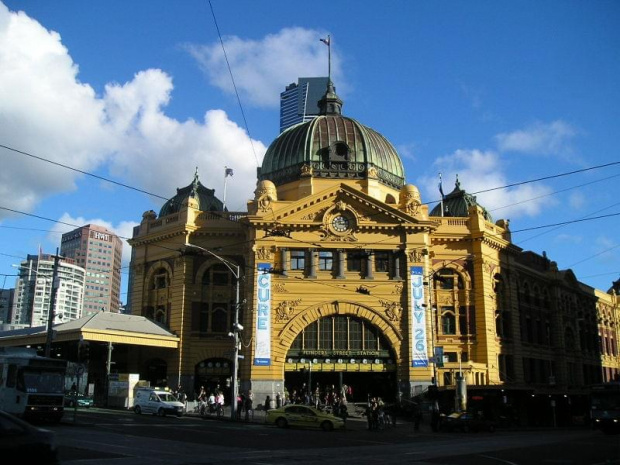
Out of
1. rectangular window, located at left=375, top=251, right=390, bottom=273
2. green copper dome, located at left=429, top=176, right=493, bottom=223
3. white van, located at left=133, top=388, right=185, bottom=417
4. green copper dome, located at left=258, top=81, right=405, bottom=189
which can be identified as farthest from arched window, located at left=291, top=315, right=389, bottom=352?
green copper dome, located at left=429, top=176, right=493, bottom=223

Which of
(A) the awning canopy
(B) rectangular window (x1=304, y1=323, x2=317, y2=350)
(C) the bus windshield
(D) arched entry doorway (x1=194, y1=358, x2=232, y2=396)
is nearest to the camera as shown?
(C) the bus windshield

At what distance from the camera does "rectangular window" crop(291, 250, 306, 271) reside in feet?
169

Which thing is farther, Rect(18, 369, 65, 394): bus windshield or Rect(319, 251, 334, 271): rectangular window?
Rect(319, 251, 334, 271): rectangular window

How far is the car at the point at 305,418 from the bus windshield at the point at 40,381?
39.7ft

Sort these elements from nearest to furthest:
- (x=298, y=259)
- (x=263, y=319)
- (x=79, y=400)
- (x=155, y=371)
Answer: (x=79, y=400) → (x=263, y=319) → (x=298, y=259) → (x=155, y=371)

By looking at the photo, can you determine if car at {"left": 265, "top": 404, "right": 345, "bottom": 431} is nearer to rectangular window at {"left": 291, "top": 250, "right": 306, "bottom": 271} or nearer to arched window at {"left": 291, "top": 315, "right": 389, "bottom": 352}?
arched window at {"left": 291, "top": 315, "right": 389, "bottom": 352}

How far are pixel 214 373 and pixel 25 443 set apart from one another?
44358 mm

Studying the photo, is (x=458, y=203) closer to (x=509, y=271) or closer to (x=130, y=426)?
(x=509, y=271)

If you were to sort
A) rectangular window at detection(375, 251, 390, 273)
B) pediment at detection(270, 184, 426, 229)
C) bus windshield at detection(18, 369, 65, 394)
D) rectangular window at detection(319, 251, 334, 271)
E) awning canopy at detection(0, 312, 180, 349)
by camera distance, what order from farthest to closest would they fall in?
1. rectangular window at detection(375, 251, 390, 273)
2. pediment at detection(270, 184, 426, 229)
3. rectangular window at detection(319, 251, 334, 271)
4. awning canopy at detection(0, 312, 180, 349)
5. bus windshield at detection(18, 369, 65, 394)

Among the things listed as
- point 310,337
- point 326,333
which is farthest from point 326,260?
point 310,337

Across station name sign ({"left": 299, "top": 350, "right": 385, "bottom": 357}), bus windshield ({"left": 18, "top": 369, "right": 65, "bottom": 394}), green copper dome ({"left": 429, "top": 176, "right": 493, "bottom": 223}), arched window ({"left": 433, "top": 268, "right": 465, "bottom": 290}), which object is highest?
green copper dome ({"left": 429, "top": 176, "right": 493, "bottom": 223})

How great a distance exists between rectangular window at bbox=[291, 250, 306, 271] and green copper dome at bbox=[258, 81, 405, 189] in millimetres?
8254

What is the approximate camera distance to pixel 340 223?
52062 mm

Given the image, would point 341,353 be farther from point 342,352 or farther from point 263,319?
point 263,319
